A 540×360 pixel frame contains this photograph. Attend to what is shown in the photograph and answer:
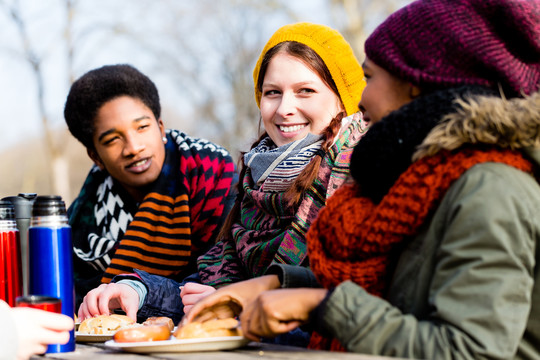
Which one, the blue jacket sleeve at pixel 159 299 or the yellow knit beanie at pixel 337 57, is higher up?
the yellow knit beanie at pixel 337 57

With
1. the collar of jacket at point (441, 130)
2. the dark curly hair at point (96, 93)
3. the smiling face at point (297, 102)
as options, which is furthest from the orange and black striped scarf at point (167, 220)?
the collar of jacket at point (441, 130)

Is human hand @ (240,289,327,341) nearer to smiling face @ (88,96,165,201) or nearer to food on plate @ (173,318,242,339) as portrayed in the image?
food on plate @ (173,318,242,339)

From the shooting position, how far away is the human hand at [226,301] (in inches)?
67.7

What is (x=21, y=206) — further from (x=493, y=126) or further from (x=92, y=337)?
(x=493, y=126)

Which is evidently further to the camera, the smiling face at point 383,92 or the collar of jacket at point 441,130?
the smiling face at point 383,92

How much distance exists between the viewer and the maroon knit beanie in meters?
1.58

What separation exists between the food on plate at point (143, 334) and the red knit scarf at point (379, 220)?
434 millimetres

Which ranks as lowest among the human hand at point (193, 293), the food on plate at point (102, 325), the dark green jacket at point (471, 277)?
the human hand at point (193, 293)

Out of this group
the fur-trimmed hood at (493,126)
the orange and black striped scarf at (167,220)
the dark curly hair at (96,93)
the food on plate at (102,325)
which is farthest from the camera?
the dark curly hair at (96,93)

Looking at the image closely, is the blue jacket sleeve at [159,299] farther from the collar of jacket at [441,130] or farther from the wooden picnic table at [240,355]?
the collar of jacket at [441,130]

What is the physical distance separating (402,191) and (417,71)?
1.11 feet

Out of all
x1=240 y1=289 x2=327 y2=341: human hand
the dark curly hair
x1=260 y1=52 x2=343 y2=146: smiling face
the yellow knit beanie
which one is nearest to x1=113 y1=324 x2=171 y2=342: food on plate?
x1=240 y1=289 x2=327 y2=341: human hand

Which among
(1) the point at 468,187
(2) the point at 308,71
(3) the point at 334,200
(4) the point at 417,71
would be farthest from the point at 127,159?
(1) the point at 468,187

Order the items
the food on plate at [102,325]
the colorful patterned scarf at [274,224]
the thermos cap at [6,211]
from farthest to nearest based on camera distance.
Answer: the colorful patterned scarf at [274,224], the food on plate at [102,325], the thermos cap at [6,211]
